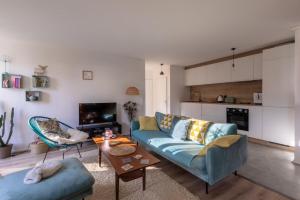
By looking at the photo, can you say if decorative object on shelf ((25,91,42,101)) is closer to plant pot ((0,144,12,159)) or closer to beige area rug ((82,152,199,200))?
plant pot ((0,144,12,159))

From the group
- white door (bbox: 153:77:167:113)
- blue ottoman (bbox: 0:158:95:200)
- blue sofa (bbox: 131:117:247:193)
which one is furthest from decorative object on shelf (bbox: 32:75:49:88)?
white door (bbox: 153:77:167:113)

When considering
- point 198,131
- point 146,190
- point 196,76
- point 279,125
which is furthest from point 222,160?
point 196,76

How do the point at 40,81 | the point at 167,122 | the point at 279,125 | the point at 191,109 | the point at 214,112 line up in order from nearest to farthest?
→ the point at 167,122
the point at 279,125
the point at 40,81
the point at 214,112
the point at 191,109

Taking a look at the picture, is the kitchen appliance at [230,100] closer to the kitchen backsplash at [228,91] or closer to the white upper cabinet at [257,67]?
the kitchen backsplash at [228,91]

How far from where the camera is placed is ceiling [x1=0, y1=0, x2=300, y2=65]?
2094mm

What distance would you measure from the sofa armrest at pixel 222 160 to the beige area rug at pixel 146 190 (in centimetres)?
37

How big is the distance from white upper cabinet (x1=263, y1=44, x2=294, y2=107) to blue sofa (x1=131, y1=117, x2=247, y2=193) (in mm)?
2032

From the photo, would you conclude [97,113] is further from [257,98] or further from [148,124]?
[257,98]

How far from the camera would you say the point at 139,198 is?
1.88 meters

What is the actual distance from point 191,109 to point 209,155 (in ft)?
13.4

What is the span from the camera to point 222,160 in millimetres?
1921

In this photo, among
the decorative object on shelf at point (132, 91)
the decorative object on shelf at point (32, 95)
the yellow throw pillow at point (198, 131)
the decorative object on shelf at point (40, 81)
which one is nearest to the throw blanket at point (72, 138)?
the decorative object on shelf at point (32, 95)

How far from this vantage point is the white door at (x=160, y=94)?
639 cm

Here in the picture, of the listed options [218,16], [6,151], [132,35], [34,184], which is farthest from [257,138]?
[6,151]
